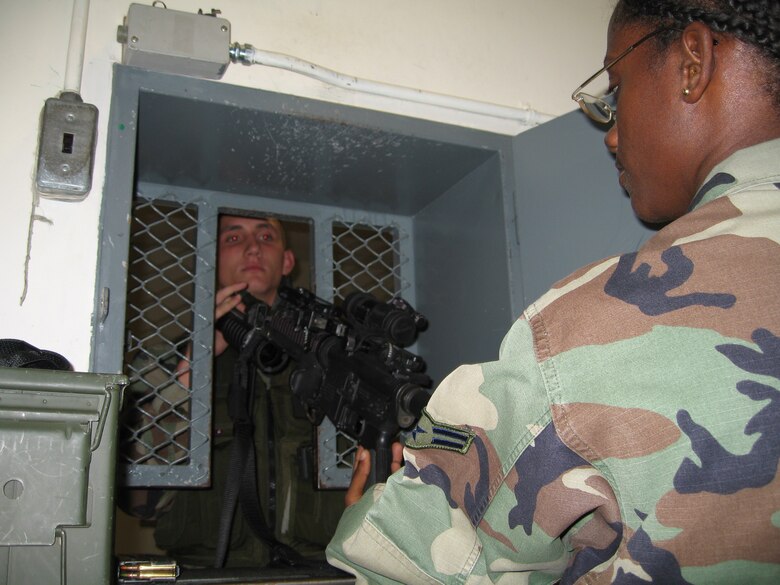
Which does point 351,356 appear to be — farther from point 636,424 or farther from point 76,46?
point 636,424

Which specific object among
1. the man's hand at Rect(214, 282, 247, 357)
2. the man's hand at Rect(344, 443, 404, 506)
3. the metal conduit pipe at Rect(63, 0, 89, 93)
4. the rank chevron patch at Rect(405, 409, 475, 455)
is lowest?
the man's hand at Rect(344, 443, 404, 506)

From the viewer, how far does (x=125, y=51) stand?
1.15 metres

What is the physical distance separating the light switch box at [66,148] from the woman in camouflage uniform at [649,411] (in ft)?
2.40

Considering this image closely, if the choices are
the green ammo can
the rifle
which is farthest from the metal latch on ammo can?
the rifle

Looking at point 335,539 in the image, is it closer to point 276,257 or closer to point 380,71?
point 380,71

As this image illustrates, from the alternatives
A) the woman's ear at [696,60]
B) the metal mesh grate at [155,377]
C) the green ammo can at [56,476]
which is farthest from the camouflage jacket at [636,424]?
the metal mesh grate at [155,377]

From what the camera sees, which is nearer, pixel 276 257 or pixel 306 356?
pixel 306 356

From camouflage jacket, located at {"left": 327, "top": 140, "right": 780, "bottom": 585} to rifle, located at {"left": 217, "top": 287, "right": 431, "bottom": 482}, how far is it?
2.30 feet

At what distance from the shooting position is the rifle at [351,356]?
137 cm

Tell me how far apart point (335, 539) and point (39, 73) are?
955 mm

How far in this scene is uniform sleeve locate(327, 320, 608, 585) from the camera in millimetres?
570

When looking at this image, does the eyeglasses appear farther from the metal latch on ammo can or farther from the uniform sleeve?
the metal latch on ammo can

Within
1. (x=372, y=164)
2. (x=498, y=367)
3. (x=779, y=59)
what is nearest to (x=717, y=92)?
(x=779, y=59)

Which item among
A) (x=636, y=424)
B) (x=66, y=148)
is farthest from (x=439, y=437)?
(x=66, y=148)
